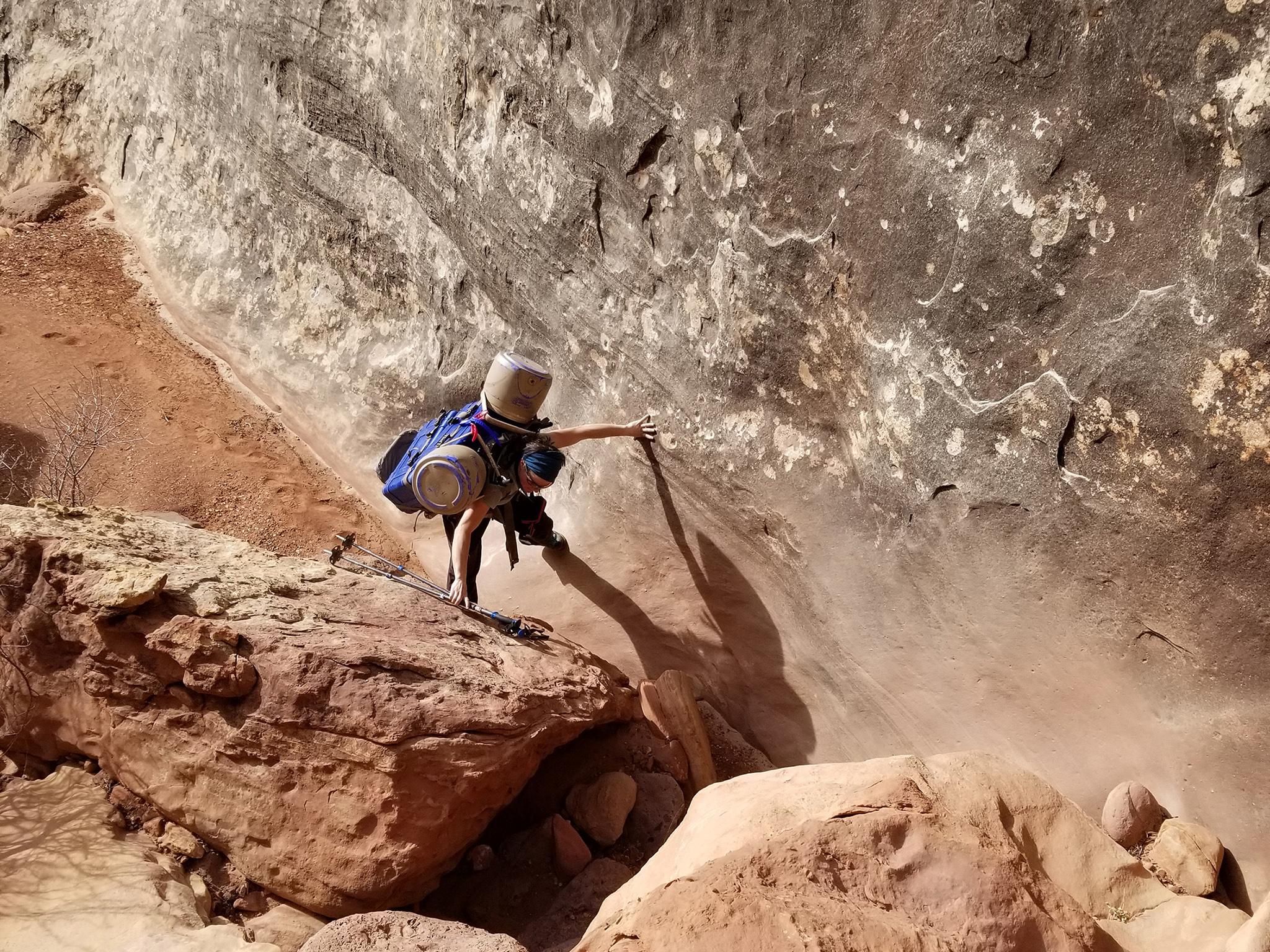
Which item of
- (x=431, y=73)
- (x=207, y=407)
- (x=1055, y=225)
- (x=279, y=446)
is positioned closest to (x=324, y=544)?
(x=279, y=446)

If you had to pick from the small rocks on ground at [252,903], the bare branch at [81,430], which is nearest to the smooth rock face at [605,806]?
the small rocks on ground at [252,903]

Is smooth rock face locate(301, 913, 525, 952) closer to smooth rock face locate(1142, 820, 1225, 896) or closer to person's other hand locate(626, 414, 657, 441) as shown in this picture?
smooth rock face locate(1142, 820, 1225, 896)

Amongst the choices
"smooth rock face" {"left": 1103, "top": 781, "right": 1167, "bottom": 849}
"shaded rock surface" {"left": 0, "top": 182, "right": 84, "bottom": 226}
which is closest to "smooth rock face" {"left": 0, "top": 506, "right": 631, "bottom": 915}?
"smooth rock face" {"left": 1103, "top": 781, "right": 1167, "bottom": 849}

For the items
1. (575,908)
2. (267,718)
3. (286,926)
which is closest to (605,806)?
(575,908)

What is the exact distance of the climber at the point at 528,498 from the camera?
3809 mm

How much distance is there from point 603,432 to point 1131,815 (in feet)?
7.86

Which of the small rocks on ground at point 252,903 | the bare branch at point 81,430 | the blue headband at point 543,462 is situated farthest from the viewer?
the bare branch at point 81,430

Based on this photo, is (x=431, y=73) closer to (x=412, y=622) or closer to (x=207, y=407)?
(x=207, y=407)

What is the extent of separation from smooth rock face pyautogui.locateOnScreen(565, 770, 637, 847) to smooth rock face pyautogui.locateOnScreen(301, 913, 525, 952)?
87 centimetres

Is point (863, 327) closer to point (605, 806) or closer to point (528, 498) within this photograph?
point (528, 498)

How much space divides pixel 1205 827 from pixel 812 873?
5.00 feet

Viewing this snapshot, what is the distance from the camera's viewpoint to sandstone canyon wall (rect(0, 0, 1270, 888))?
2738 mm

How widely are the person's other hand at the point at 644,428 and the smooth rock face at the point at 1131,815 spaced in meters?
2.23

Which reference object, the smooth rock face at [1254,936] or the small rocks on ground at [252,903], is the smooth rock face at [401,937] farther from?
the smooth rock face at [1254,936]
